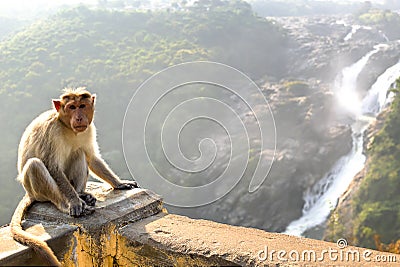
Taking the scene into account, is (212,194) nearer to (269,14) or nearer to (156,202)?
(156,202)

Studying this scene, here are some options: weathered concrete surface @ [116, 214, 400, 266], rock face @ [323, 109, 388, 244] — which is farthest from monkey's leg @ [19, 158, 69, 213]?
rock face @ [323, 109, 388, 244]

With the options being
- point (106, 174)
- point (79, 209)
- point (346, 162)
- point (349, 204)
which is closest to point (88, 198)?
point (79, 209)

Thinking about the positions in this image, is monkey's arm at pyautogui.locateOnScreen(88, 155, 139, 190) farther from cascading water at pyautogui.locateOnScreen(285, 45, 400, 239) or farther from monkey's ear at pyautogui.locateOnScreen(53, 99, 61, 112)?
cascading water at pyautogui.locateOnScreen(285, 45, 400, 239)

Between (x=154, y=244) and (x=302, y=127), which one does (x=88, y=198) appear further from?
(x=302, y=127)

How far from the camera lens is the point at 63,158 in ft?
9.85

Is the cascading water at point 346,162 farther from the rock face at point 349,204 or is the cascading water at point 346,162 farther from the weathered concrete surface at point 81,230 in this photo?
the weathered concrete surface at point 81,230

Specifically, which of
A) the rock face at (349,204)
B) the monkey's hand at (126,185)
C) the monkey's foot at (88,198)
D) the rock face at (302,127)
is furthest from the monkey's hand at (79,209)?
the rock face at (302,127)

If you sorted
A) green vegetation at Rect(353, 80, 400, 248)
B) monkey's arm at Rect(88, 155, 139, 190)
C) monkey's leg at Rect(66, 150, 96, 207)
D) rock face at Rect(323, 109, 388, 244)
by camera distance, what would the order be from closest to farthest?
monkey's leg at Rect(66, 150, 96, 207) < monkey's arm at Rect(88, 155, 139, 190) < green vegetation at Rect(353, 80, 400, 248) < rock face at Rect(323, 109, 388, 244)

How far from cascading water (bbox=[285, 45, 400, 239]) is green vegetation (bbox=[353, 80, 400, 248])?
1.28 m

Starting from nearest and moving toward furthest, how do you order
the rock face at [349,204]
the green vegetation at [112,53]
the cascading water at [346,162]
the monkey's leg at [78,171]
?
the monkey's leg at [78,171] < the rock face at [349,204] < the cascading water at [346,162] < the green vegetation at [112,53]

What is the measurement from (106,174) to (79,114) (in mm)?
555

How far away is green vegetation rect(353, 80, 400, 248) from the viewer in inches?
634

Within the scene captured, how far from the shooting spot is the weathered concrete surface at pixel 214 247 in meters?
1.92

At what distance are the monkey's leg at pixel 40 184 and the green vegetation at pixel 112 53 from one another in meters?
20.1
